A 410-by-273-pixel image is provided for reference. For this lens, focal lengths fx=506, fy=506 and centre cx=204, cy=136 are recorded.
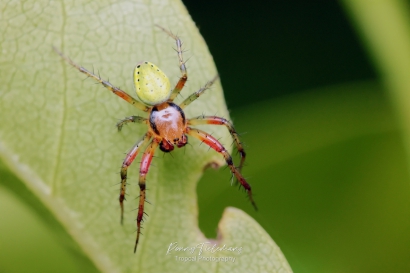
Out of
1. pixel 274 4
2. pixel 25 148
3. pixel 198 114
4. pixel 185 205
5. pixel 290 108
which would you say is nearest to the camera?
pixel 25 148

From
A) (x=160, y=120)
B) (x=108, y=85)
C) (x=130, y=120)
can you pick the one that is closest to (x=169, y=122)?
(x=160, y=120)

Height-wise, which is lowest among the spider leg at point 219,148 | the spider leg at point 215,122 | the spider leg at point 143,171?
the spider leg at point 143,171

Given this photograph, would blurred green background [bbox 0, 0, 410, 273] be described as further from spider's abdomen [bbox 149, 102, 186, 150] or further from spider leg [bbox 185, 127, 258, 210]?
spider's abdomen [bbox 149, 102, 186, 150]

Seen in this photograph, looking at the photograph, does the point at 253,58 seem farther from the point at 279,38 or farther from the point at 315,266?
the point at 315,266

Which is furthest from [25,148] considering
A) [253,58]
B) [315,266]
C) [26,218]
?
[253,58]

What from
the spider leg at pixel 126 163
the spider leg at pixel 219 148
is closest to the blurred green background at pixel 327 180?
the spider leg at pixel 219 148

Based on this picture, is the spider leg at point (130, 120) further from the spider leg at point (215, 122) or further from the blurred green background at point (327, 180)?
the blurred green background at point (327, 180)

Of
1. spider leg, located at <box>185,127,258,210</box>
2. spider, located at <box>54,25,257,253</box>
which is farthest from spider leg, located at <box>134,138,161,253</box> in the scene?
spider leg, located at <box>185,127,258,210</box>
